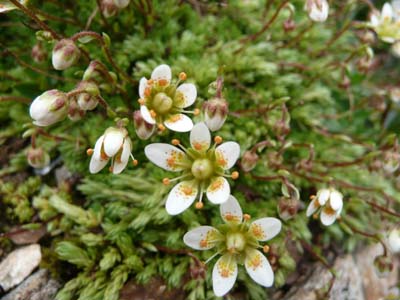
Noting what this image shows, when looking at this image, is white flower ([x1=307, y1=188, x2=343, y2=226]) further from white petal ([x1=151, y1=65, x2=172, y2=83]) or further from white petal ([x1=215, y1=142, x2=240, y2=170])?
white petal ([x1=151, y1=65, x2=172, y2=83])

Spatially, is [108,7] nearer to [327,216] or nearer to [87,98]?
[87,98]

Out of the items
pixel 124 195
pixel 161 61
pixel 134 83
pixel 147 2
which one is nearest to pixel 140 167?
pixel 124 195

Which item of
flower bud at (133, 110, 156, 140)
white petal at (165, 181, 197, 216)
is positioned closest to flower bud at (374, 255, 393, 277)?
white petal at (165, 181, 197, 216)

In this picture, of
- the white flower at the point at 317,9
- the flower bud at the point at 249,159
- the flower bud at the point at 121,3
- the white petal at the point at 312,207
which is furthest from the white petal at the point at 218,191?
the white flower at the point at 317,9

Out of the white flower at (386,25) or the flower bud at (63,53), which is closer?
the flower bud at (63,53)

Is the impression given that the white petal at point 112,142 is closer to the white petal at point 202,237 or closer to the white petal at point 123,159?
the white petal at point 123,159

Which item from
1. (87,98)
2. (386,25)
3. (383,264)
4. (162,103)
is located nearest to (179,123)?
(162,103)
